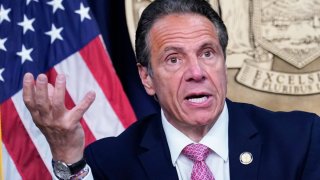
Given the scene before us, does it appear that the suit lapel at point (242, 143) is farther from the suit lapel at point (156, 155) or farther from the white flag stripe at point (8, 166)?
the white flag stripe at point (8, 166)

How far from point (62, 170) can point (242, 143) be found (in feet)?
2.14

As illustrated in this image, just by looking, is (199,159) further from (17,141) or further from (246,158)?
(17,141)

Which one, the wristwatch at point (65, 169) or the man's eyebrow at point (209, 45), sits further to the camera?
the man's eyebrow at point (209, 45)

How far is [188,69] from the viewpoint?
1948 mm

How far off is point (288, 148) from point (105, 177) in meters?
0.66

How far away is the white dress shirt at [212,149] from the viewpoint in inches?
79.4

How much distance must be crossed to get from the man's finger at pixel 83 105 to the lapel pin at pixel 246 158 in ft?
2.01

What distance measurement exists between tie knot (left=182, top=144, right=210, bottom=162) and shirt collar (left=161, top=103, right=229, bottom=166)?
0.05 ft

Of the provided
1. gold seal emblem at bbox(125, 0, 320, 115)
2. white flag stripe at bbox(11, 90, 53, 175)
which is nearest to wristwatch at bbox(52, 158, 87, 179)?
white flag stripe at bbox(11, 90, 53, 175)

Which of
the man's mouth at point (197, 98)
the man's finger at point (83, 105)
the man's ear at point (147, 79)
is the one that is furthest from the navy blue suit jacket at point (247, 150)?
the man's finger at point (83, 105)

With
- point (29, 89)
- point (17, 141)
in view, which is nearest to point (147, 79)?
point (29, 89)

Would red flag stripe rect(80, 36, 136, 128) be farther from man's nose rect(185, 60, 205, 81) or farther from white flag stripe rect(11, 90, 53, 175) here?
man's nose rect(185, 60, 205, 81)

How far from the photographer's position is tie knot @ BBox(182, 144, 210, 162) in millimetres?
1998

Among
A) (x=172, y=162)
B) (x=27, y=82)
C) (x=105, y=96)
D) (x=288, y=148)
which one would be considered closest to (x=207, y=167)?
(x=172, y=162)
